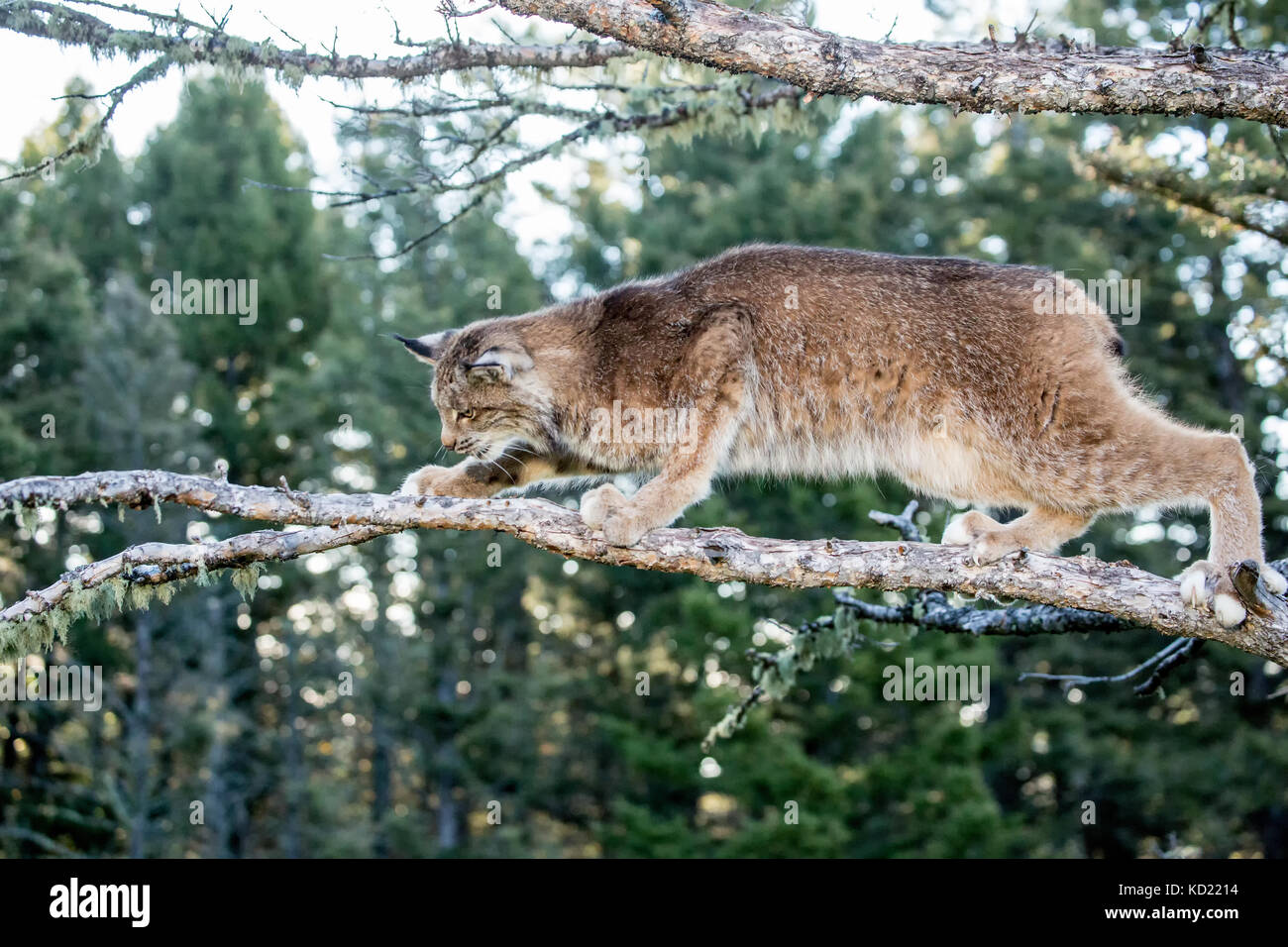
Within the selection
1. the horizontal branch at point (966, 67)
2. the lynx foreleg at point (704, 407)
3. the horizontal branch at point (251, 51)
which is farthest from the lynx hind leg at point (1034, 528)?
the horizontal branch at point (251, 51)

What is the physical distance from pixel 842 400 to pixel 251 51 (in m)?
3.67

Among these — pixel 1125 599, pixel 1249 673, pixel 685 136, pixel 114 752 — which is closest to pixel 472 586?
pixel 114 752

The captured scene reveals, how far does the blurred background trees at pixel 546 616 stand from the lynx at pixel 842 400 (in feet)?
39.9

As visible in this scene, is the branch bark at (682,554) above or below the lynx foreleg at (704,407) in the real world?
below

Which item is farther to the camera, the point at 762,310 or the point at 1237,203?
the point at 1237,203

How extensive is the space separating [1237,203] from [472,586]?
19.4 metres

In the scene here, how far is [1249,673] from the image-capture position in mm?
19453

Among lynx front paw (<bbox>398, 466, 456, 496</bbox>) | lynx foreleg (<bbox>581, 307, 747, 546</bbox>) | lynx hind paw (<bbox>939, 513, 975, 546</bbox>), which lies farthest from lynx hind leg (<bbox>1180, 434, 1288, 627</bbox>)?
lynx front paw (<bbox>398, 466, 456, 496</bbox>)

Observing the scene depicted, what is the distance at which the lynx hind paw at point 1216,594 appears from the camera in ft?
13.9

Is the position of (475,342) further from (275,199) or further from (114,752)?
(275,199)

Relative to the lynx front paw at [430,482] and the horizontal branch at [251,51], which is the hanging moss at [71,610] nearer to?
the lynx front paw at [430,482]

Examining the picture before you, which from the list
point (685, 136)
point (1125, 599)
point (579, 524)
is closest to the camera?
point (1125, 599)

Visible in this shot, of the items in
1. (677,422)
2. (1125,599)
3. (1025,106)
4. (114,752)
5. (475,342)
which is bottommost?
(114,752)

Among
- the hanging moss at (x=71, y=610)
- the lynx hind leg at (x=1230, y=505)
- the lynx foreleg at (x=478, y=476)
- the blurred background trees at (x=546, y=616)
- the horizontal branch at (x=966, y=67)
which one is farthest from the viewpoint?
the blurred background trees at (x=546, y=616)
